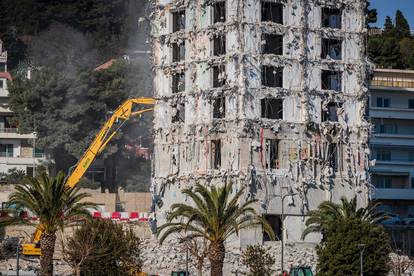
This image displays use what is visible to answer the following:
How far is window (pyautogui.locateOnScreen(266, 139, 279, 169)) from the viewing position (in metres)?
104

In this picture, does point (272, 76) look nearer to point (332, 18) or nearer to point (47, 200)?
point (332, 18)

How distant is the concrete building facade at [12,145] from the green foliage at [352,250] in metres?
58.0

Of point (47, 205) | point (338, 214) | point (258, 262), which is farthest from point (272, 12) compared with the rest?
point (47, 205)

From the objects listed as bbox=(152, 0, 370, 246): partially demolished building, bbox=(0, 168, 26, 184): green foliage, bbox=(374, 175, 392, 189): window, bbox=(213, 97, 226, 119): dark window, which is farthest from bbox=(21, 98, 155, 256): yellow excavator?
bbox=(374, 175, 392, 189): window

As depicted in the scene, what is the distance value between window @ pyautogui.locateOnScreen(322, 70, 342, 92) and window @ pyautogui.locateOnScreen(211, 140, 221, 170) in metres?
11.2

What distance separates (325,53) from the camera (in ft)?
357

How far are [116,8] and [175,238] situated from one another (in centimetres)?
7098

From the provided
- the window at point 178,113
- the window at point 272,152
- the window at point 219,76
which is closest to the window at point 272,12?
the window at point 219,76

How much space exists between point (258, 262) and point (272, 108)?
20657mm

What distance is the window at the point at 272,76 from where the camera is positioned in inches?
4119

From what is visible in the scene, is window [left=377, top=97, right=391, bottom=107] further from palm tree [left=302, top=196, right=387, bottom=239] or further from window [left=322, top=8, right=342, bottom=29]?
palm tree [left=302, top=196, right=387, bottom=239]

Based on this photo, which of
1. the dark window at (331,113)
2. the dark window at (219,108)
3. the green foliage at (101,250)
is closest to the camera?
the green foliage at (101,250)

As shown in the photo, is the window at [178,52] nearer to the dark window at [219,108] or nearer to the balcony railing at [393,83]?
the dark window at [219,108]

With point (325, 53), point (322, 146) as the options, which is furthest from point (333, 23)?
point (322, 146)
